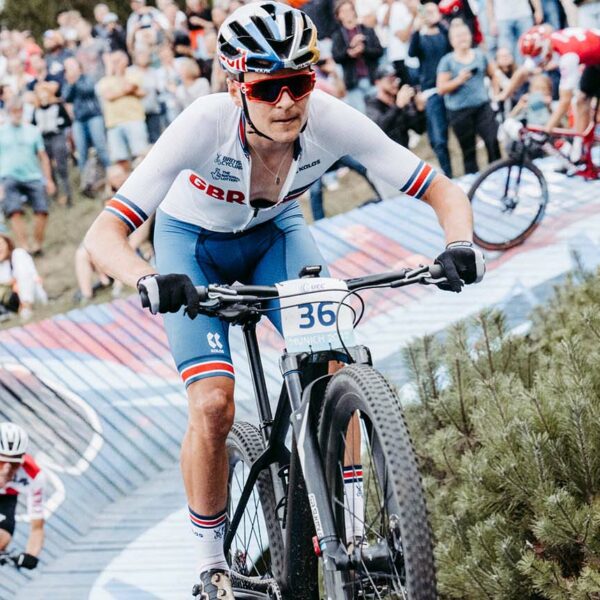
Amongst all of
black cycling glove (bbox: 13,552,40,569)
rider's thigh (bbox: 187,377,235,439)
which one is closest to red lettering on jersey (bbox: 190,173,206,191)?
rider's thigh (bbox: 187,377,235,439)

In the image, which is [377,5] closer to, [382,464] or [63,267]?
[63,267]

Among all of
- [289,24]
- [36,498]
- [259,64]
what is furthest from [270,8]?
[36,498]

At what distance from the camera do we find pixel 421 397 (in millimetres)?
5445

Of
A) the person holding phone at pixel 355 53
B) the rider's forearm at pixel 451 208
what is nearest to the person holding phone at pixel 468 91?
the person holding phone at pixel 355 53

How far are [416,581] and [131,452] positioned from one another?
597 centimetres

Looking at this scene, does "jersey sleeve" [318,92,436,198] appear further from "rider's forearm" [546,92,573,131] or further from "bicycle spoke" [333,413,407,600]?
"rider's forearm" [546,92,573,131]

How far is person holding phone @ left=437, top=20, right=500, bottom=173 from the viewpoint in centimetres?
1111

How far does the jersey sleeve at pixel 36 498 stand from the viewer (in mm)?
7961

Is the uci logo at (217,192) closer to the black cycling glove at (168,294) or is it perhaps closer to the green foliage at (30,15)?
the black cycling glove at (168,294)

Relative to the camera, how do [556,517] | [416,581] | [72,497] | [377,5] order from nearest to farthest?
[416,581] < [556,517] < [72,497] < [377,5]

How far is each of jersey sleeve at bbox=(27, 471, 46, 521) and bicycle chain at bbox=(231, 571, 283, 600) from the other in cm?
407

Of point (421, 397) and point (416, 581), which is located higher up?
point (421, 397)

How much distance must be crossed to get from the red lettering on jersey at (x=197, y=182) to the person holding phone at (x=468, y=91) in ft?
24.2

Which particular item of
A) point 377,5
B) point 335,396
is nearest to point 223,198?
point 335,396
